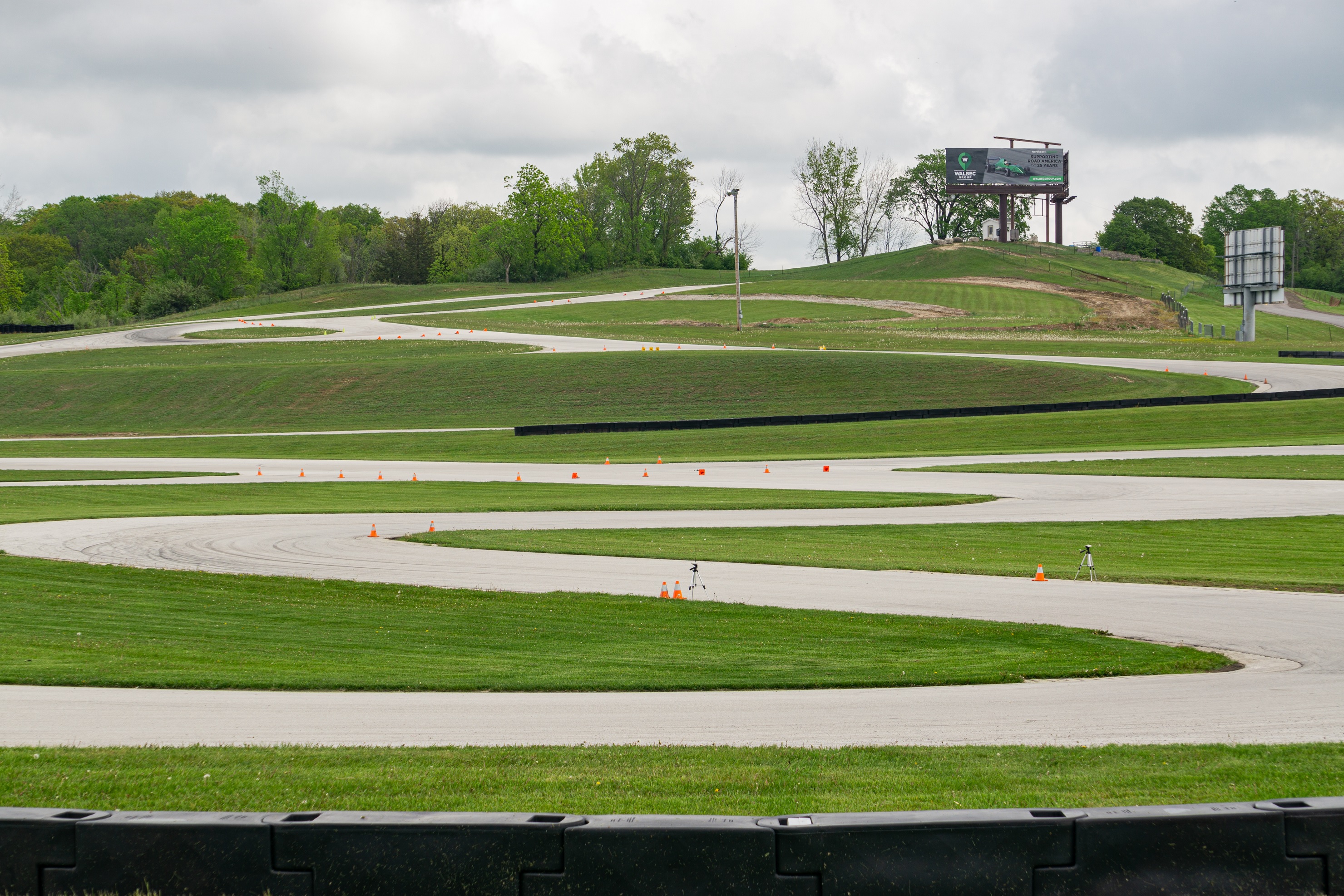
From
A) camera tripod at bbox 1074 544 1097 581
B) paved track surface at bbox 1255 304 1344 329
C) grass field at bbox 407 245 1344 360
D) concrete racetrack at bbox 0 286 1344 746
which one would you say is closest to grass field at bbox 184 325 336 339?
grass field at bbox 407 245 1344 360

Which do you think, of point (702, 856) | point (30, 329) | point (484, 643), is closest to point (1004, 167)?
point (30, 329)

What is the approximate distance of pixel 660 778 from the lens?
670 centimetres

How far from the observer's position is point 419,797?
6.21m

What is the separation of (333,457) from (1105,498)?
1040 inches

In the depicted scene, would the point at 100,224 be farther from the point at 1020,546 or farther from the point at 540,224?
the point at 1020,546

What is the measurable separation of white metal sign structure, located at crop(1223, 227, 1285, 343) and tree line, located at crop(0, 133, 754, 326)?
235ft

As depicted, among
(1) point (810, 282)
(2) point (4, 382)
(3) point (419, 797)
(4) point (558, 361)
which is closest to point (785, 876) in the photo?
(3) point (419, 797)

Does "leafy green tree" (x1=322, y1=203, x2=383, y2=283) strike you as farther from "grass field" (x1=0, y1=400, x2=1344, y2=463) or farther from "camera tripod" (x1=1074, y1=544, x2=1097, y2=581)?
"camera tripod" (x1=1074, y1=544, x2=1097, y2=581)

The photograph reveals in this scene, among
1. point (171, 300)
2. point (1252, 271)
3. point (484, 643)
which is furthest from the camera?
point (171, 300)

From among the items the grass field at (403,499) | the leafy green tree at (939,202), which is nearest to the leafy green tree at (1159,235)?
the leafy green tree at (939,202)

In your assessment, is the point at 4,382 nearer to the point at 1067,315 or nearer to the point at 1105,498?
the point at 1105,498

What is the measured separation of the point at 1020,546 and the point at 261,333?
65.1 metres

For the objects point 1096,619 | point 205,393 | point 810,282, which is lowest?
point 1096,619

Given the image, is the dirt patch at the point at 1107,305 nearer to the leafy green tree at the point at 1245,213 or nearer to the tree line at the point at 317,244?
the tree line at the point at 317,244
